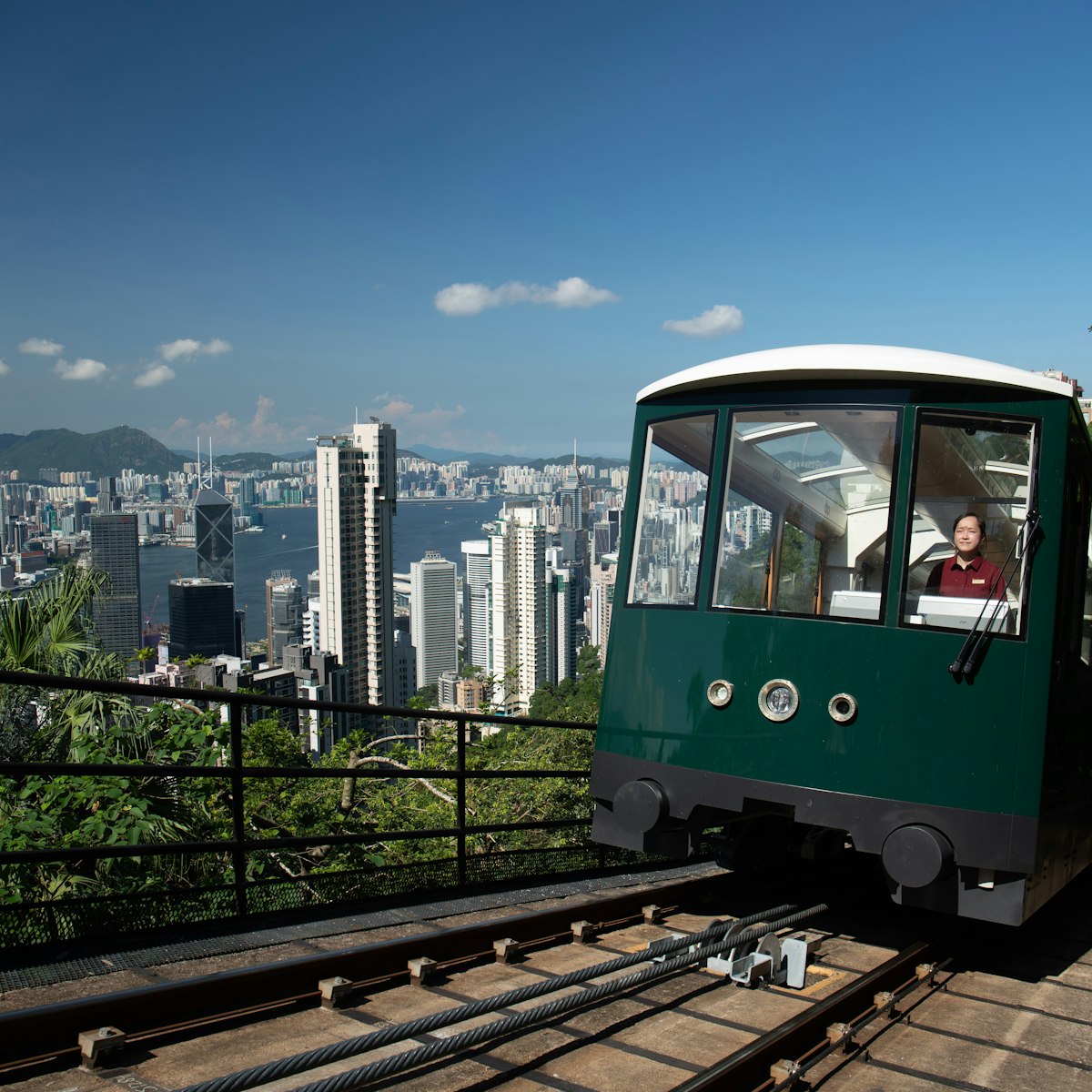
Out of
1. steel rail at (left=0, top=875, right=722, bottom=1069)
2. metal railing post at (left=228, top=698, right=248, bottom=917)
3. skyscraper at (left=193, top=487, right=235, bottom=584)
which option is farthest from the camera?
skyscraper at (left=193, top=487, right=235, bottom=584)

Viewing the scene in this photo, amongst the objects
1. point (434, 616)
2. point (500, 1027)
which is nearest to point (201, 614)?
point (434, 616)

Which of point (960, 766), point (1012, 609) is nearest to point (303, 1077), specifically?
point (960, 766)

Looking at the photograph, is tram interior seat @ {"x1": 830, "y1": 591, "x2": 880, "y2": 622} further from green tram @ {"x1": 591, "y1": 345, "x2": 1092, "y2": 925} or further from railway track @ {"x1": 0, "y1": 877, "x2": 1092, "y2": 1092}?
railway track @ {"x1": 0, "y1": 877, "x2": 1092, "y2": 1092}

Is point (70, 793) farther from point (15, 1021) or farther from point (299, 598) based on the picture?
point (299, 598)

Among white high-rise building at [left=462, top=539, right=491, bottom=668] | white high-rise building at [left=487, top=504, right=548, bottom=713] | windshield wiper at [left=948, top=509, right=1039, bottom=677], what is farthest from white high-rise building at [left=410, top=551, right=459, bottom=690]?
windshield wiper at [left=948, top=509, right=1039, bottom=677]

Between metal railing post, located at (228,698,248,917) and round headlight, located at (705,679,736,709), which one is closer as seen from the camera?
metal railing post, located at (228,698,248,917)

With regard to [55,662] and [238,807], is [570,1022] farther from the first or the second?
[55,662]
